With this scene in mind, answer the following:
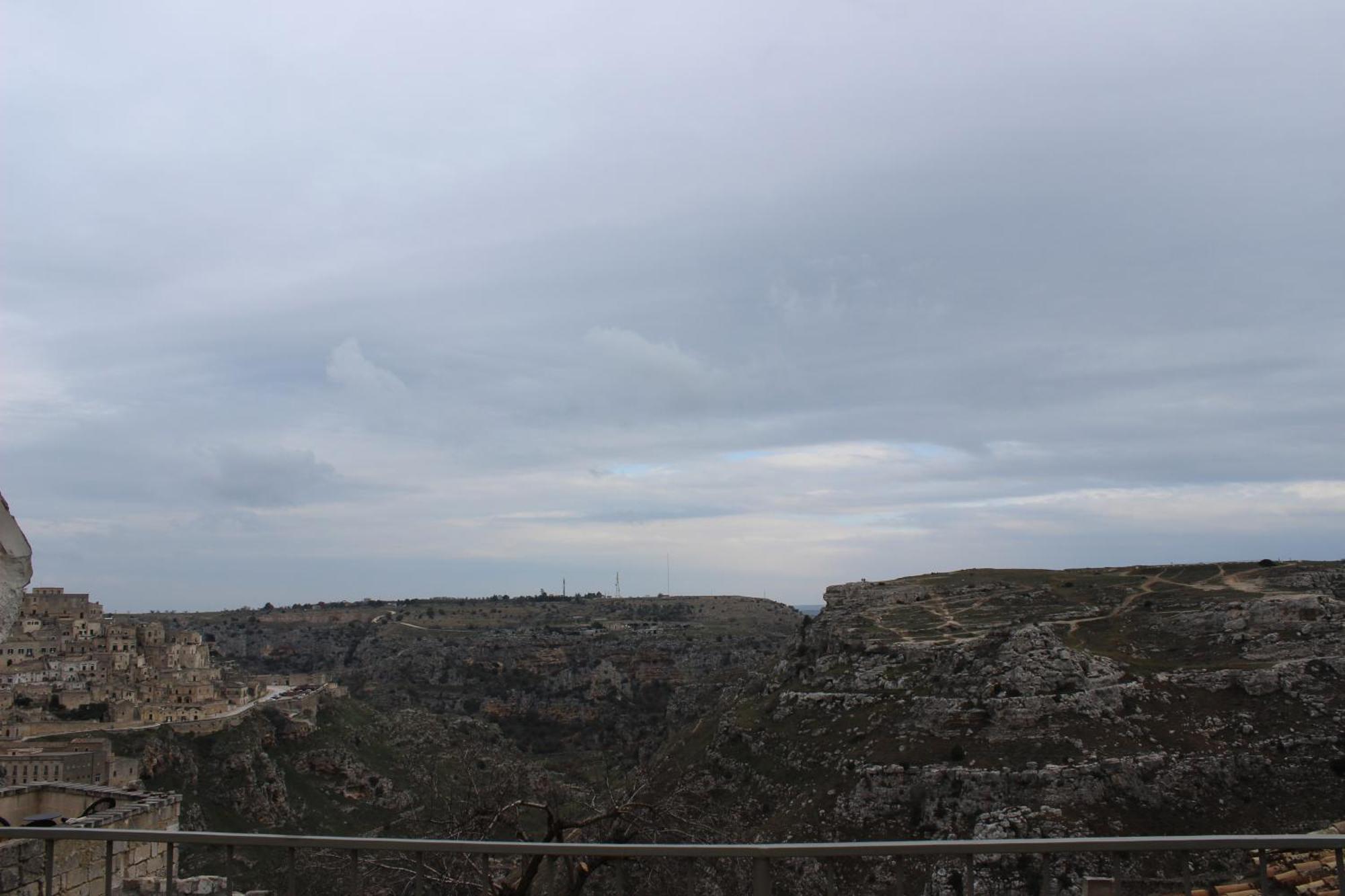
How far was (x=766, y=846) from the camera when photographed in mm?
3732

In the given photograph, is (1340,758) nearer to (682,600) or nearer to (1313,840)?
(1313,840)

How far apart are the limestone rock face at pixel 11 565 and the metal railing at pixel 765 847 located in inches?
44.9

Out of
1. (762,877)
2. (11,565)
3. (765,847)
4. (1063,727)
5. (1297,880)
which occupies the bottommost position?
(1063,727)

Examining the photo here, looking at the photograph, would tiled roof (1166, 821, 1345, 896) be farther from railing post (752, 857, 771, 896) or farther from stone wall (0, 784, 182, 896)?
stone wall (0, 784, 182, 896)

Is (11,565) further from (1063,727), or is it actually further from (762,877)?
(1063,727)

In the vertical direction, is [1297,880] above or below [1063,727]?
above

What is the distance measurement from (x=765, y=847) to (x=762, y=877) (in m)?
0.26

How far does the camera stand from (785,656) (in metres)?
55.1

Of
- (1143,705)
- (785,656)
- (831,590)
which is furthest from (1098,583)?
(1143,705)

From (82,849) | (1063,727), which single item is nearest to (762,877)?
(82,849)

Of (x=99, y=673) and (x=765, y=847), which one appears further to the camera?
(x=99, y=673)

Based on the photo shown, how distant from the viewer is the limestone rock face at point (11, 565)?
442 cm

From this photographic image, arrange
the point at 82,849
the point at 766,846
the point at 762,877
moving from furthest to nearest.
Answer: the point at 82,849 < the point at 762,877 < the point at 766,846

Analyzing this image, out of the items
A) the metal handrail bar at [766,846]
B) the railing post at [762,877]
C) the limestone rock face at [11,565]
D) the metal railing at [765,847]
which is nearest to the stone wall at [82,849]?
the limestone rock face at [11,565]
